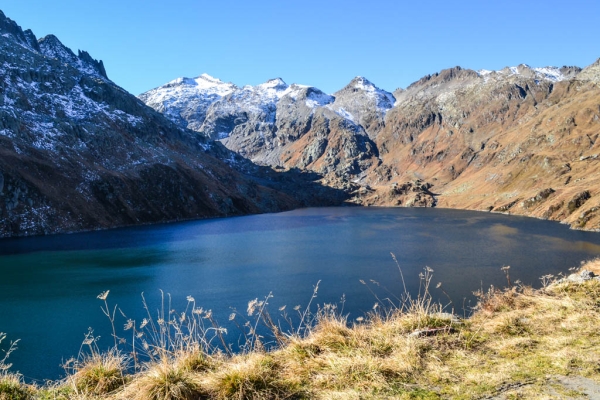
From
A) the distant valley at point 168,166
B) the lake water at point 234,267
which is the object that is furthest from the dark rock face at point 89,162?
the lake water at point 234,267

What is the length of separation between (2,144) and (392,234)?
83645 millimetres

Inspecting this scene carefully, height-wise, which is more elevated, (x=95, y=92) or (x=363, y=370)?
(x=95, y=92)

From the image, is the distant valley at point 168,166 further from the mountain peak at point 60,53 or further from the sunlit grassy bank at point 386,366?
the sunlit grassy bank at point 386,366

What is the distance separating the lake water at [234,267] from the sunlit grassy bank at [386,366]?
17513 millimetres

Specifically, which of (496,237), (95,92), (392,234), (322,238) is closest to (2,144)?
(95,92)

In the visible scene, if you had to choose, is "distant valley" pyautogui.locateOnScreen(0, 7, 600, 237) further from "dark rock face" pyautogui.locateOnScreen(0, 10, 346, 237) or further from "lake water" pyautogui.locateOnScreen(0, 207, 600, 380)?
"lake water" pyautogui.locateOnScreen(0, 207, 600, 380)

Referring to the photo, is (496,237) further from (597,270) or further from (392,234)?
(597,270)

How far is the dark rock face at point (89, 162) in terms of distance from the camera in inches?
3349

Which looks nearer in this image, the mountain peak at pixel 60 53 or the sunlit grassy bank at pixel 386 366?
the sunlit grassy bank at pixel 386 366

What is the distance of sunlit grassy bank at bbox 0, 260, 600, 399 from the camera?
5582mm

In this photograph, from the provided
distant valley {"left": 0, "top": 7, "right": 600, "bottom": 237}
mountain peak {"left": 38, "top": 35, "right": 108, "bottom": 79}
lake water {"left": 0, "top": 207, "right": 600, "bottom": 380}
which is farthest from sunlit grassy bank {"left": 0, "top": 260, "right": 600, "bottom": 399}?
mountain peak {"left": 38, "top": 35, "right": 108, "bottom": 79}

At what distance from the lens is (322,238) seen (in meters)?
74.2

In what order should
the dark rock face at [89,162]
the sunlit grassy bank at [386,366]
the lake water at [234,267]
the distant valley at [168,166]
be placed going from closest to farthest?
1. the sunlit grassy bank at [386,366]
2. the lake water at [234,267]
3. the dark rock face at [89,162]
4. the distant valley at [168,166]

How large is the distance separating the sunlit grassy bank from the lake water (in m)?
17.5
